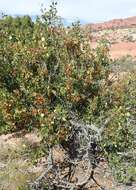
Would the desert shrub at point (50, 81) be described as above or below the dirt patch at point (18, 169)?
above

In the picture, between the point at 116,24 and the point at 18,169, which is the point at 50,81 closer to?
the point at 18,169

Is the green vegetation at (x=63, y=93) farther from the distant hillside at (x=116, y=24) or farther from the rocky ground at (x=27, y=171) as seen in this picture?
the distant hillside at (x=116, y=24)

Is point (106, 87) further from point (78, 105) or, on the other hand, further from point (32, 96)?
point (32, 96)

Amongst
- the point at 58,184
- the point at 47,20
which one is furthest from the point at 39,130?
the point at 47,20

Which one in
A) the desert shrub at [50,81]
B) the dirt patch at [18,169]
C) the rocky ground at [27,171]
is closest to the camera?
the desert shrub at [50,81]

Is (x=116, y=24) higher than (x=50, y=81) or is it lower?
lower

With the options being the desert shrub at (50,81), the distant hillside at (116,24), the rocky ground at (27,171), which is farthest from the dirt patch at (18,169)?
the distant hillside at (116,24)

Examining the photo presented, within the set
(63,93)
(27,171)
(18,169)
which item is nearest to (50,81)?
(63,93)

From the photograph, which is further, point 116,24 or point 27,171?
point 116,24

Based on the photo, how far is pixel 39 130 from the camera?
9305mm

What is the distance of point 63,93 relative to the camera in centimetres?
905

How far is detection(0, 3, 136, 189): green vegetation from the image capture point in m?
9.15

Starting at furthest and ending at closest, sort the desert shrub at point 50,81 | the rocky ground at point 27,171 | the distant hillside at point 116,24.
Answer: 1. the distant hillside at point 116,24
2. the rocky ground at point 27,171
3. the desert shrub at point 50,81

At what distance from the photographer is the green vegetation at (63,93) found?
30.0 feet
